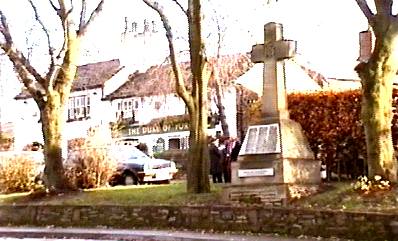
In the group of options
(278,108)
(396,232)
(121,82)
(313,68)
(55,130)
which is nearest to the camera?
(396,232)

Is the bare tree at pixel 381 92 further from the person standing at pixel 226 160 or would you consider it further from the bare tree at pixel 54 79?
the bare tree at pixel 54 79

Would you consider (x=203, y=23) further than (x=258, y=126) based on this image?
Yes

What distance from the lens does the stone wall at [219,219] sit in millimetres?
15424

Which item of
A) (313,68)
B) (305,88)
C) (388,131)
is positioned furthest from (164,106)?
(388,131)

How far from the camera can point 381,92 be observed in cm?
1741

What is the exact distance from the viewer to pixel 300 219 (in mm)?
16562

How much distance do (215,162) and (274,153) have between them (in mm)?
7373

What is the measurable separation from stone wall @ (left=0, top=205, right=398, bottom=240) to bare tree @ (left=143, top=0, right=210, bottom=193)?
5.43 ft

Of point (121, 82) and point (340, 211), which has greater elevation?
point (121, 82)

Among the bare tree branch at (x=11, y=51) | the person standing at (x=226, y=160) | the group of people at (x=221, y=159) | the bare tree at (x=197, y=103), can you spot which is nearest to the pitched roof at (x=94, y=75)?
the group of people at (x=221, y=159)

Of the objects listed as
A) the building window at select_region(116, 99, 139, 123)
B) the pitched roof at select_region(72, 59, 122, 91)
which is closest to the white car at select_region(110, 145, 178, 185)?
the building window at select_region(116, 99, 139, 123)

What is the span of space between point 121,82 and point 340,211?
5099cm

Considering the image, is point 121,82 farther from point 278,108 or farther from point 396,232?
point 396,232

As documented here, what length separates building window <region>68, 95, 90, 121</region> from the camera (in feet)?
217
